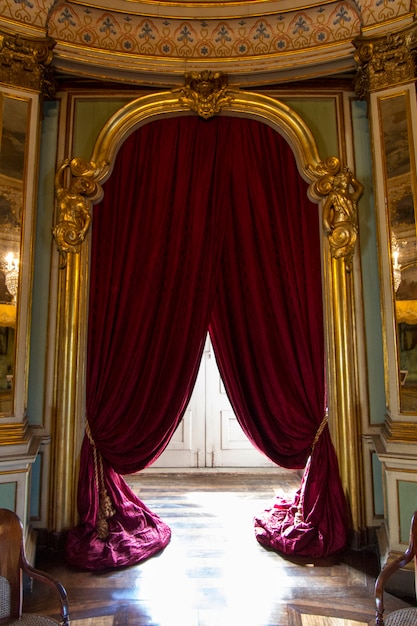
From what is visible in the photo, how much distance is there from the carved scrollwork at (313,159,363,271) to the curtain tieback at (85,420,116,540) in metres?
1.92

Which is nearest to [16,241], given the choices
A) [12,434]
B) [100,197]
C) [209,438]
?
[100,197]

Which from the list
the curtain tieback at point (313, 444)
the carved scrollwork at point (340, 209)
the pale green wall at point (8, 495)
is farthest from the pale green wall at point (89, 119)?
the curtain tieback at point (313, 444)

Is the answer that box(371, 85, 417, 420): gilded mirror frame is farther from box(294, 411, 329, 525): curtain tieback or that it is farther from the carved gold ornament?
box(294, 411, 329, 525): curtain tieback

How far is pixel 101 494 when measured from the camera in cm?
282

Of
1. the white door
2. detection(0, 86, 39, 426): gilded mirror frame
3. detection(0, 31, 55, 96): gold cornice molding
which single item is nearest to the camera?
detection(0, 86, 39, 426): gilded mirror frame

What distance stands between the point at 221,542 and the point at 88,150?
8.82 feet

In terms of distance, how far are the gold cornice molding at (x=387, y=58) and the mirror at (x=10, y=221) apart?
207 cm

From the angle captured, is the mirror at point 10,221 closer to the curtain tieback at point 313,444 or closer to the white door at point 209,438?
the curtain tieback at point 313,444

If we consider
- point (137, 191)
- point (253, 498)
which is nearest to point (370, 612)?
point (253, 498)

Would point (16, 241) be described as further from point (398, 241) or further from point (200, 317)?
point (398, 241)

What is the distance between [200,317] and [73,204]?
43.0 inches

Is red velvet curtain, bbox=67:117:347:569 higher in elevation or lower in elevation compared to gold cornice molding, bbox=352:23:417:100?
lower

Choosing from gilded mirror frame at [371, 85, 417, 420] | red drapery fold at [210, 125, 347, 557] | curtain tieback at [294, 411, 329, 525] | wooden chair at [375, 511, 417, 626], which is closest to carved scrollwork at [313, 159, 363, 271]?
red drapery fold at [210, 125, 347, 557]

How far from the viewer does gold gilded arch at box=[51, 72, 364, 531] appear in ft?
9.25
